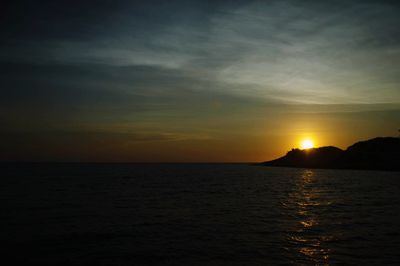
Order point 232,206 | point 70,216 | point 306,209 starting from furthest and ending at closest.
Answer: point 232,206 → point 306,209 → point 70,216

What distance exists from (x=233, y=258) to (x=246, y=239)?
5.26 metres

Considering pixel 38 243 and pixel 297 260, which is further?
pixel 38 243

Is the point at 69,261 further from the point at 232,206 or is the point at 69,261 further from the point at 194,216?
the point at 232,206

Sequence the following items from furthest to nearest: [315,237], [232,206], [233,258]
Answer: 1. [232,206]
2. [315,237]
3. [233,258]

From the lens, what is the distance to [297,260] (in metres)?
21.6

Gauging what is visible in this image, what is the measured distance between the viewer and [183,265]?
20703mm

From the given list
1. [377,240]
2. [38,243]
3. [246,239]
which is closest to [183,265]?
[246,239]

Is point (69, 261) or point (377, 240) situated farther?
point (377, 240)

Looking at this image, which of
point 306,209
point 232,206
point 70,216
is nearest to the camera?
point 70,216

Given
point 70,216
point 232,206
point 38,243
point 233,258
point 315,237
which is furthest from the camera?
point 232,206

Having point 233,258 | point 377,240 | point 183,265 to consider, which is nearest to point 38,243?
point 183,265

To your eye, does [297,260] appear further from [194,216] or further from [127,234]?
[194,216]

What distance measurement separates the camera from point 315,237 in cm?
2773

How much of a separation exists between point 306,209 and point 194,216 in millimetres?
14879
